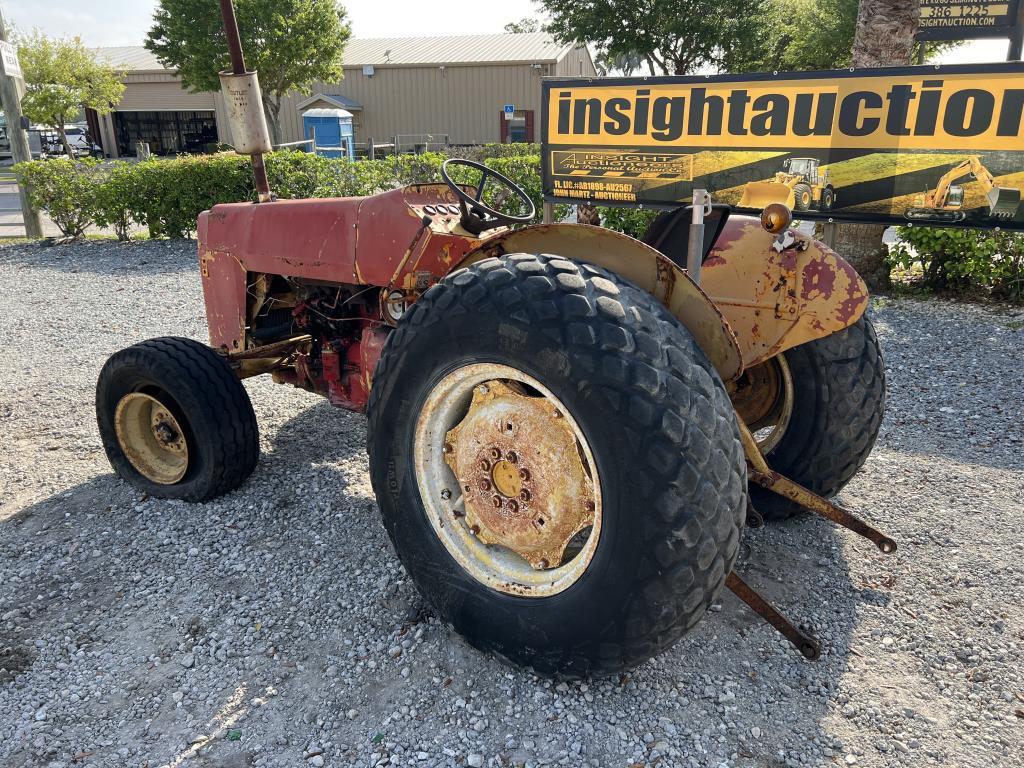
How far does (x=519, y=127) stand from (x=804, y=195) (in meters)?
28.4

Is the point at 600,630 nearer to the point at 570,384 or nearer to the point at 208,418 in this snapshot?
the point at 570,384

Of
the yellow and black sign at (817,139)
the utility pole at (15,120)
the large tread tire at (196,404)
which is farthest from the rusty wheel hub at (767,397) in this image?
the utility pole at (15,120)

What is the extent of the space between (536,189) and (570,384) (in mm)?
10365

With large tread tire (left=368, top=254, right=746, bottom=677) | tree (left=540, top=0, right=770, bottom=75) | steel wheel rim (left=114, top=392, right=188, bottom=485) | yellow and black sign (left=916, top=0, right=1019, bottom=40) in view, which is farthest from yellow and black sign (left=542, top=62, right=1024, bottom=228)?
tree (left=540, top=0, right=770, bottom=75)

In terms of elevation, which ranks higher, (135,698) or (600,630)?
(600,630)

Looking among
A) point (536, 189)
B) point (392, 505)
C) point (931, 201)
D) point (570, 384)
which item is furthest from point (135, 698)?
point (536, 189)

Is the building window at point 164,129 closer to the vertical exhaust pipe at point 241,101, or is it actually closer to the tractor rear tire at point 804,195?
the tractor rear tire at point 804,195

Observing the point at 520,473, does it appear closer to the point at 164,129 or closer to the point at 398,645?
the point at 398,645

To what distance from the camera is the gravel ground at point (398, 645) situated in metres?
2.20

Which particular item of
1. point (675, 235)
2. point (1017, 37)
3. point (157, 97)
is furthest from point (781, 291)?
point (157, 97)

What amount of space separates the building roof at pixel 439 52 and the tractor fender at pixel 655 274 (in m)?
31.8

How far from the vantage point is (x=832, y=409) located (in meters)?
2.96

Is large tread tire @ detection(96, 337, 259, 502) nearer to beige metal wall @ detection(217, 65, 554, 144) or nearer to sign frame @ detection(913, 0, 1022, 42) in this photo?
sign frame @ detection(913, 0, 1022, 42)

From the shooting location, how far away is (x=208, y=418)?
348 centimetres
